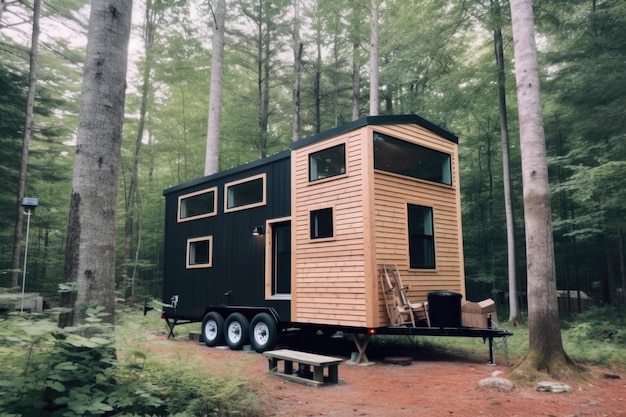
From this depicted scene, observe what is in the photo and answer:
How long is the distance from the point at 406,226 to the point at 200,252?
6022 millimetres

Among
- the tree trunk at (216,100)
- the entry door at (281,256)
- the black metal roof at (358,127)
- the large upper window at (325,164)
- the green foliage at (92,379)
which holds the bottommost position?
the green foliage at (92,379)

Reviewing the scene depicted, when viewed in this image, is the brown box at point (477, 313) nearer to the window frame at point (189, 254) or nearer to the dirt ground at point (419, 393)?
the dirt ground at point (419, 393)

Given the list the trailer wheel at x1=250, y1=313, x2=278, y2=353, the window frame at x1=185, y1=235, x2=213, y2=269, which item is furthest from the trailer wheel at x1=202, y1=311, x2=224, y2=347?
the window frame at x1=185, y1=235, x2=213, y2=269

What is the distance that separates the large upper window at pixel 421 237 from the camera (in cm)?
895

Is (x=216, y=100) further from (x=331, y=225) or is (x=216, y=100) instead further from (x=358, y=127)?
(x=331, y=225)

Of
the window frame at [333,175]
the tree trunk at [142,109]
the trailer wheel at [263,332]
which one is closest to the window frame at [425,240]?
the window frame at [333,175]

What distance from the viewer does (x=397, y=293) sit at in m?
7.80

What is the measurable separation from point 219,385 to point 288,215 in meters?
5.46

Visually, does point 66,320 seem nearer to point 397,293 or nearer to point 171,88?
point 397,293

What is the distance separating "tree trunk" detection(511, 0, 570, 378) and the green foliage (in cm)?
444

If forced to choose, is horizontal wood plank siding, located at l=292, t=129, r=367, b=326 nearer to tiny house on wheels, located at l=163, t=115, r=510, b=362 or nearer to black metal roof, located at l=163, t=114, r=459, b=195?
tiny house on wheels, located at l=163, t=115, r=510, b=362

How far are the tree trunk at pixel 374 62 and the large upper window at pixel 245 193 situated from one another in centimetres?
608

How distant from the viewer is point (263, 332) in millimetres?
9391

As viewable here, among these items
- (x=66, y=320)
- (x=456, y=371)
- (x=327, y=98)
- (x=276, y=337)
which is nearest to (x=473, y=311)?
(x=456, y=371)
